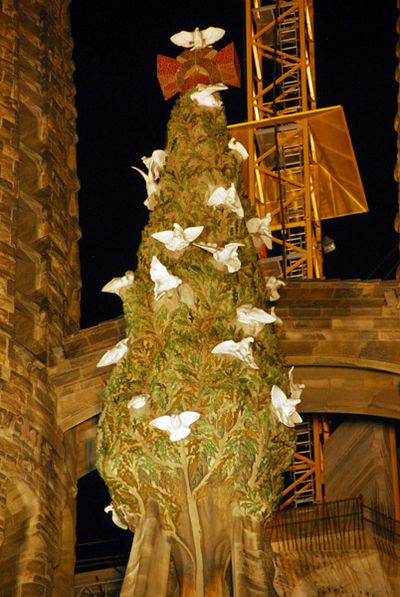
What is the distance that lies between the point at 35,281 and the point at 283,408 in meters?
7.19

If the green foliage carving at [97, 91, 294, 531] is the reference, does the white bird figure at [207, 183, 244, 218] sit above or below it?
above

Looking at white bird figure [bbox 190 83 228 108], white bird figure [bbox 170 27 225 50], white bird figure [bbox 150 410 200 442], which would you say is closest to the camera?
white bird figure [bbox 150 410 200 442]

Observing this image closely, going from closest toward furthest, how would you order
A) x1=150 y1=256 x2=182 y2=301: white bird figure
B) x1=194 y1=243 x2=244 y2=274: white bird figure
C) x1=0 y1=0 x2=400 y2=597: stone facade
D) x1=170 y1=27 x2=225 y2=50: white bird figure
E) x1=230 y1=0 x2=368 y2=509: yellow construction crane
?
x1=150 y1=256 x2=182 y2=301: white bird figure
x1=194 y1=243 x2=244 y2=274: white bird figure
x1=170 y1=27 x2=225 y2=50: white bird figure
x1=0 y1=0 x2=400 y2=597: stone facade
x1=230 y1=0 x2=368 y2=509: yellow construction crane

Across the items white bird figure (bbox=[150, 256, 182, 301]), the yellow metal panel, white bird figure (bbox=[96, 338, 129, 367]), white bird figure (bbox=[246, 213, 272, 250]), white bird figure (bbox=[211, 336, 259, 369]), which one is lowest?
white bird figure (bbox=[211, 336, 259, 369])

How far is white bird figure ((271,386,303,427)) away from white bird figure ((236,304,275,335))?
2.51ft

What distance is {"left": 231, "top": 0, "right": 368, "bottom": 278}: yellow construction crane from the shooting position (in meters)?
36.5

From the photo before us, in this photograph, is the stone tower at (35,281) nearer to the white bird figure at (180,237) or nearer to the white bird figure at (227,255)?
the white bird figure at (180,237)

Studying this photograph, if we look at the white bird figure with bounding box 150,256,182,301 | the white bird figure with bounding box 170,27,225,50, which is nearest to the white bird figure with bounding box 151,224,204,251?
the white bird figure with bounding box 150,256,182,301

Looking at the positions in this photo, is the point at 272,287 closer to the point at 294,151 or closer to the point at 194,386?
the point at 194,386

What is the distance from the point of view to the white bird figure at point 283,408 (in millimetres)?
22922

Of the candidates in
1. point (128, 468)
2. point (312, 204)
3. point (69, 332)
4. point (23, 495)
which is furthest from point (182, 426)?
point (312, 204)

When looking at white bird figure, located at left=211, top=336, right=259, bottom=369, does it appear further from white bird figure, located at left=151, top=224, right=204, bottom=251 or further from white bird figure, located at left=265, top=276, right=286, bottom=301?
white bird figure, located at left=265, top=276, right=286, bottom=301

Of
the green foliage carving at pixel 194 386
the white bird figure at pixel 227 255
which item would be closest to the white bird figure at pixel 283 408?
the green foliage carving at pixel 194 386

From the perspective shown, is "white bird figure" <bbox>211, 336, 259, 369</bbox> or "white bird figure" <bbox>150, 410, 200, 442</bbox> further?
"white bird figure" <bbox>211, 336, 259, 369</bbox>
